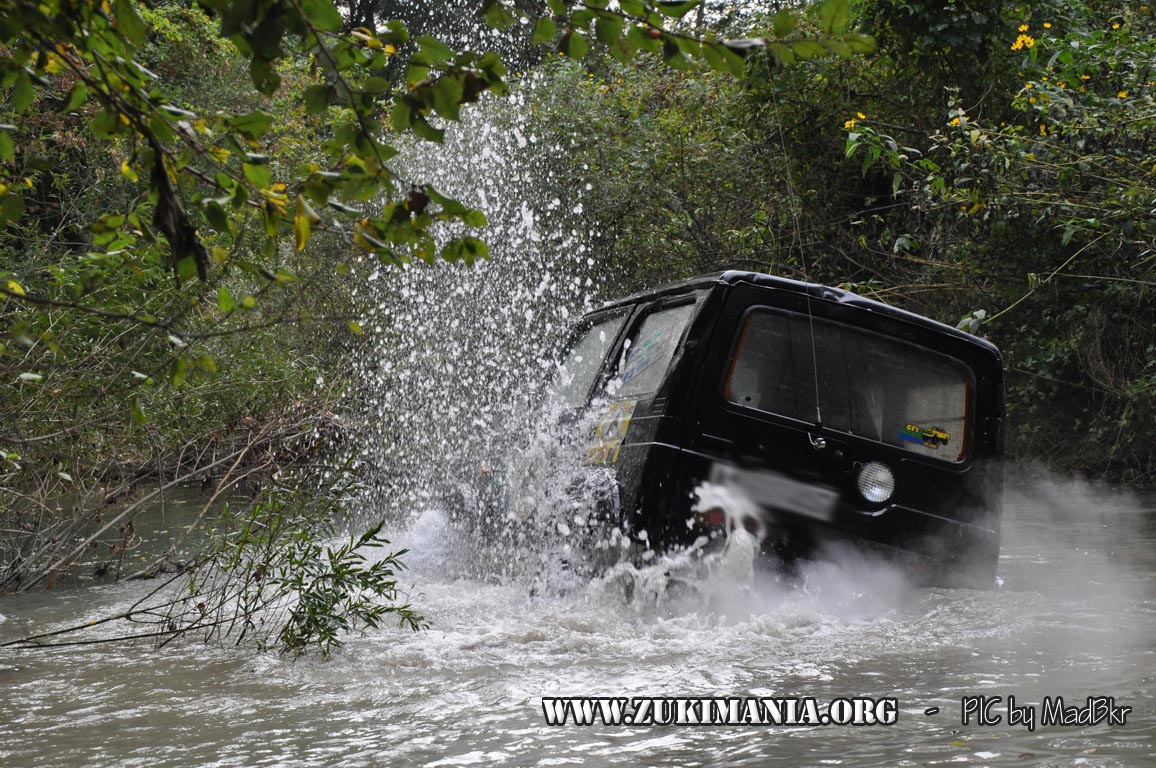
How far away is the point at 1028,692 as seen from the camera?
4.23 meters

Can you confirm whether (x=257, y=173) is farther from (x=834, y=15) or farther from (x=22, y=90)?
(x=834, y=15)

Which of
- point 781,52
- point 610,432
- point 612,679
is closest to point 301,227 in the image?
point 781,52

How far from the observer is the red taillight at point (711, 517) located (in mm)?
5340

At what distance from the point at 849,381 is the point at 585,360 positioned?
1.70m

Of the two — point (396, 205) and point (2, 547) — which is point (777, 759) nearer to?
point (396, 205)

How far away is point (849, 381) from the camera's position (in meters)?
5.64

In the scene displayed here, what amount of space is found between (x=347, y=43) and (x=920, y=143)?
34.7 feet

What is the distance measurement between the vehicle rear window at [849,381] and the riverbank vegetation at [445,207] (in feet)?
4.76

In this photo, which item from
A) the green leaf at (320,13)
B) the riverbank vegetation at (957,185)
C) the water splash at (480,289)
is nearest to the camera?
the green leaf at (320,13)

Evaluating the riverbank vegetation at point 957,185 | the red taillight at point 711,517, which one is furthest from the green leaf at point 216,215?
the riverbank vegetation at point 957,185

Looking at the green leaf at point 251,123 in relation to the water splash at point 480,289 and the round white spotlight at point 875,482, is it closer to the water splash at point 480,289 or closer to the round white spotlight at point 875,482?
the round white spotlight at point 875,482

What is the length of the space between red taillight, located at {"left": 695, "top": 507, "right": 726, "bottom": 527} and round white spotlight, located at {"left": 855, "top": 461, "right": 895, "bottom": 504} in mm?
713

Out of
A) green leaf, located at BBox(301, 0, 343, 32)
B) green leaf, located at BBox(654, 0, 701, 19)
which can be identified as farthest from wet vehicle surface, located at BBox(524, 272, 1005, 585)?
green leaf, located at BBox(301, 0, 343, 32)

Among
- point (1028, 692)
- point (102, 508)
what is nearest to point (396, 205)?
point (1028, 692)
